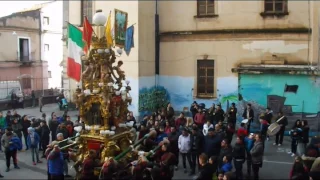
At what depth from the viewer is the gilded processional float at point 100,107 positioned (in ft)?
38.4

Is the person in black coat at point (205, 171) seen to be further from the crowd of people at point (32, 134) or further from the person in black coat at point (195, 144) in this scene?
the crowd of people at point (32, 134)

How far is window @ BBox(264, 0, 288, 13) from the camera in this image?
67.4 feet

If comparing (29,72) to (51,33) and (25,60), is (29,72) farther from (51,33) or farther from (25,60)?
(51,33)

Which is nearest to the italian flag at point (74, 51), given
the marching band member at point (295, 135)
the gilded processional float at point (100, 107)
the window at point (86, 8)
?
the gilded processional float at point (100, 107)

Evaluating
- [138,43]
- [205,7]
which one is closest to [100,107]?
[138,43]

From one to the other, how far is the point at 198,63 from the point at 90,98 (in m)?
11.6

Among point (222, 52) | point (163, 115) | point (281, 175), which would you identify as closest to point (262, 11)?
point (222, 52)

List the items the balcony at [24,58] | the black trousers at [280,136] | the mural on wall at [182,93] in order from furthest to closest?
1. the balcony at [24,58]
2. the mural on wall at [182,93]
3. the black trousers at [280,136]

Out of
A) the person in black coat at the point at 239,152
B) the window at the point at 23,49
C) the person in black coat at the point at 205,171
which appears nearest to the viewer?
the person in black coat at the point at 205,171

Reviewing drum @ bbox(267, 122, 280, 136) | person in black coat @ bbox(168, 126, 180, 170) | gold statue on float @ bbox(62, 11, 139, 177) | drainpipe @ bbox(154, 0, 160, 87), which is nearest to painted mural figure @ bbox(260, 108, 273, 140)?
drum @ bbox(267, 122, 280, 136)

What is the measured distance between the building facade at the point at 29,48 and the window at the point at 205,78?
33.3 feet

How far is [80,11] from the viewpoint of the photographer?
24.2m

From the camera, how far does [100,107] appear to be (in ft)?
39.0

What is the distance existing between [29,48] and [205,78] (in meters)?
10.8
